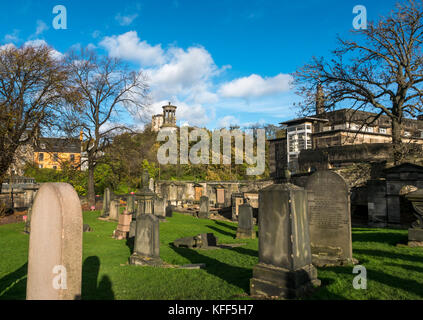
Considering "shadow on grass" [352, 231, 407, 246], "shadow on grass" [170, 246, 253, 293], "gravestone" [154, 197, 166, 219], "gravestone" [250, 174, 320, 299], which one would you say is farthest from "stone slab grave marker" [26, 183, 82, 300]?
"gravestone" [154, 197, 166, 219]

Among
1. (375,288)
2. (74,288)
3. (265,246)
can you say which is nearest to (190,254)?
(265,246)

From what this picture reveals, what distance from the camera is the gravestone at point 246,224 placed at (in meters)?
13.2

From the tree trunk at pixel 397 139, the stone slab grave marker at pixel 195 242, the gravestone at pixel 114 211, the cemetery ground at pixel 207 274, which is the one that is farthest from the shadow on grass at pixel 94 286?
the tree trunk at pixel 397 139

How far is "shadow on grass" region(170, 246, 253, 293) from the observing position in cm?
559

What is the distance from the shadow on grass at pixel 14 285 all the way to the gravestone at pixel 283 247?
4.30 meters

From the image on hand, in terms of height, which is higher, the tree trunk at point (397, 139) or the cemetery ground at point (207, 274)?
the tree trunk at point (397, 139)

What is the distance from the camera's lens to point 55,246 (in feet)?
9.83

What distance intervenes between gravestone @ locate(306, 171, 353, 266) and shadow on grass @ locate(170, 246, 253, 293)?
1.92 meters

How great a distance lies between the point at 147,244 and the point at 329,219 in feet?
16.2

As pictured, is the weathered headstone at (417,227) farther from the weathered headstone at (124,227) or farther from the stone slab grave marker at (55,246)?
the weathered headstone at (124,227)

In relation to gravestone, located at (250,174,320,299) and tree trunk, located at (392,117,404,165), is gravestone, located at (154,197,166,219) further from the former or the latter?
tree trunk, located at (392,117,404,165)

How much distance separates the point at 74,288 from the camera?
3.04 m

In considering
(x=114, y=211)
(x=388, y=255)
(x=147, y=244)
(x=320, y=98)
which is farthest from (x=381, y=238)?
(x=114, y=211)
